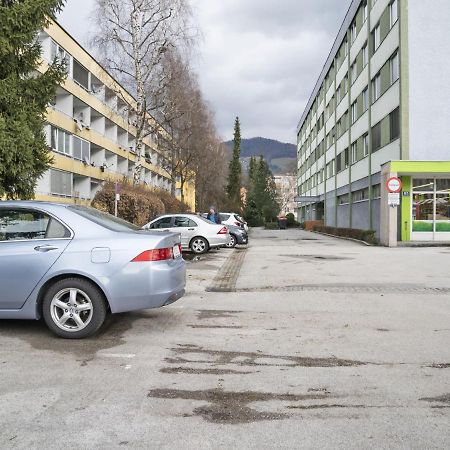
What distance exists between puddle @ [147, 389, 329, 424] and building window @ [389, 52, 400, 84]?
22903mm

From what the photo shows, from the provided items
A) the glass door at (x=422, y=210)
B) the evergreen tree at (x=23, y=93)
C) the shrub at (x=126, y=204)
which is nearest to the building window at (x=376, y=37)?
the glass door at (x=422, y=210)

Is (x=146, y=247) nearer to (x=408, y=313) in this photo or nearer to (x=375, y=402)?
(x=375, y=402)

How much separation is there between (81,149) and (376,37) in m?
21.3

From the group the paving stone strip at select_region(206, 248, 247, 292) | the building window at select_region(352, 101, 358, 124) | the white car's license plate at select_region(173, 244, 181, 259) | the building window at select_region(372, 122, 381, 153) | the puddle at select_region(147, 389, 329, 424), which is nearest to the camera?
the puddle at select_region(147, 389, 329, 424)

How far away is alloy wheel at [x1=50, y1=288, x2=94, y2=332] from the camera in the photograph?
18.0ft

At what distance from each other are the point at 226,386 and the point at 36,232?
2.97m

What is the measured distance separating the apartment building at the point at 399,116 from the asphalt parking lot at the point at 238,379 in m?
16.1

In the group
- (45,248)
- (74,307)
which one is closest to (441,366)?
(74,307)

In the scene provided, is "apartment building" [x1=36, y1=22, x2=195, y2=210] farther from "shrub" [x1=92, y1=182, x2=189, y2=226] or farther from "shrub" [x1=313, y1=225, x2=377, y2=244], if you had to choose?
"shrub" [x1=313, y1=225, x2=377, y2=244]

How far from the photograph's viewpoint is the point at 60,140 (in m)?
32.9

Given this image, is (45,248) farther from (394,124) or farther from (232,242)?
(394,124)

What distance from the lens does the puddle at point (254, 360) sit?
4.75 m

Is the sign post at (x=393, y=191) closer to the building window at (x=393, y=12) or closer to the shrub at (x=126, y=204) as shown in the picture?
the building window at (x=393, y=12)

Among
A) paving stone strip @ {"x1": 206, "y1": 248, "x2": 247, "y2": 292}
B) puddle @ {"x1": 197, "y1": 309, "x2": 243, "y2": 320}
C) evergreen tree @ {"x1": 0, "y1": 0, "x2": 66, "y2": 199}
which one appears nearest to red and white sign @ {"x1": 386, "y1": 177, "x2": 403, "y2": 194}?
paving stone strip @ {"x1": 206, "y1": 248, "x2": 247, "y2": 292}
